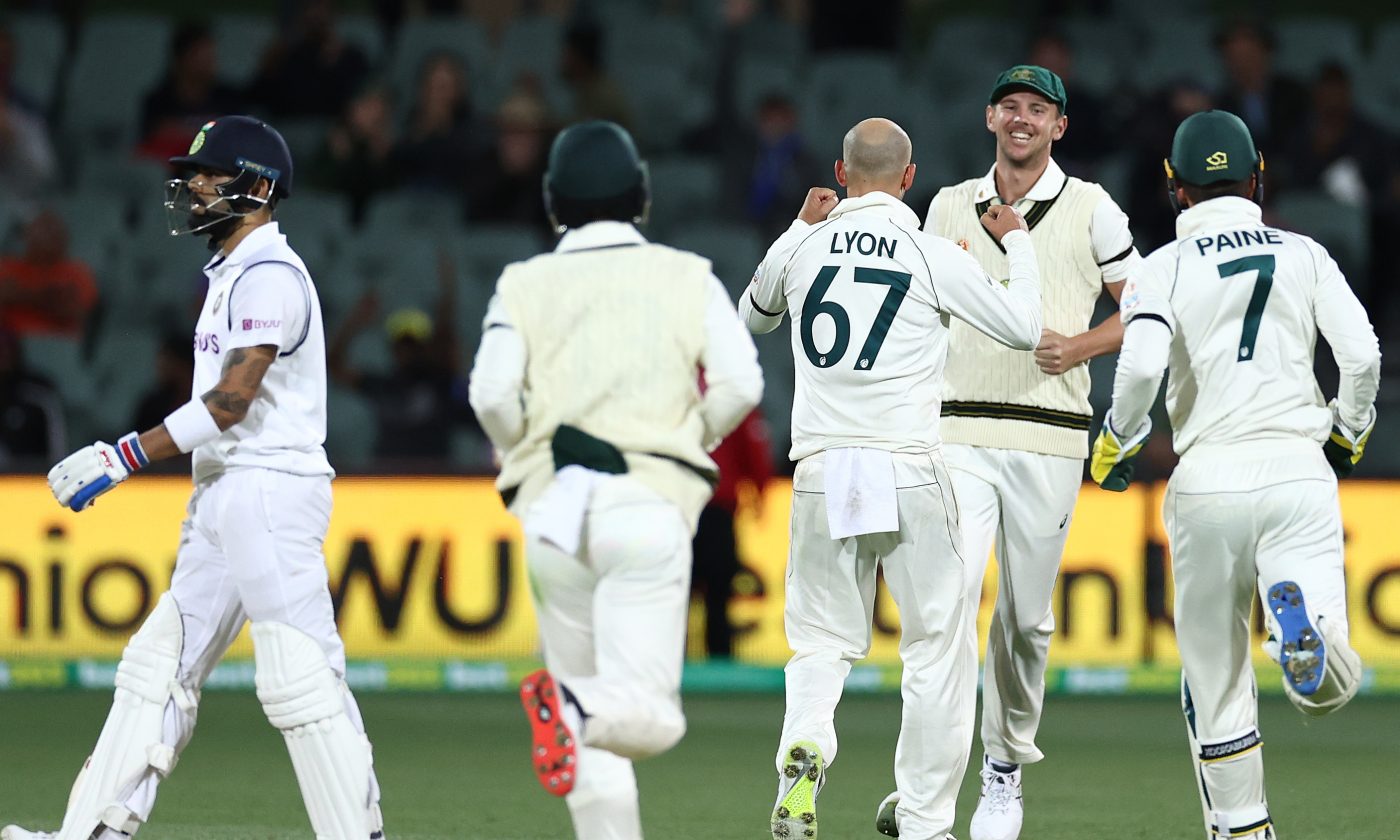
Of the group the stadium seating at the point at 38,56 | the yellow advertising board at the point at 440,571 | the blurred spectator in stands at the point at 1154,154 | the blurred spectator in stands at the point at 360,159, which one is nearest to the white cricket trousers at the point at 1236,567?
the yellow advertising board at the point at 440,571

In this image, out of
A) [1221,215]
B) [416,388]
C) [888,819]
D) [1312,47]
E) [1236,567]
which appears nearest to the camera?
[1236,567]

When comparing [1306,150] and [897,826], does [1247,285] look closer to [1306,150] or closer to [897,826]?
[897,826]

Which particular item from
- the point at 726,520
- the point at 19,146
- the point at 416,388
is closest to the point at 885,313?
the point at 726,520

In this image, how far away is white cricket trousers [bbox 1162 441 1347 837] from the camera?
6.14 meters

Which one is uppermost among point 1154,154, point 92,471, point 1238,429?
point 1154,154

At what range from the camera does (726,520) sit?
1162cm

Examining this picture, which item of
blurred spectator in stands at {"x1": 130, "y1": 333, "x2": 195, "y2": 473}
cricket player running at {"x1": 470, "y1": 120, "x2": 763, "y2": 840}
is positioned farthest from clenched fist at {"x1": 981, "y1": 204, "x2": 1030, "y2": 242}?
blurred spectator in stands at {"x1": 130, "y1": 333, "x2": 195, "y2": 473}

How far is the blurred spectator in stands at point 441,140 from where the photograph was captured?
15.0m

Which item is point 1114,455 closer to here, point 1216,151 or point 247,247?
point 1216,151

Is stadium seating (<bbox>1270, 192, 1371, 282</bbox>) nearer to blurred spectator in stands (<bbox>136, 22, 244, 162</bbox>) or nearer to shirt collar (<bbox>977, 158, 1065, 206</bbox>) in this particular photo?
shirt collar (<bbox>977, 158, 1065, 206</bbox>)

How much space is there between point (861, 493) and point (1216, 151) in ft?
4.92

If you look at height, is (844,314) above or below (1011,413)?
above

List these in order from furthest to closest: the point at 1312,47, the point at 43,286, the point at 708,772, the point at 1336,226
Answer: the point at 1312,47 < the point at 43,286 < the point at 1336,226 < the point at 708,772

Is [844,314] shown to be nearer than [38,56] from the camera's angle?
Yes
